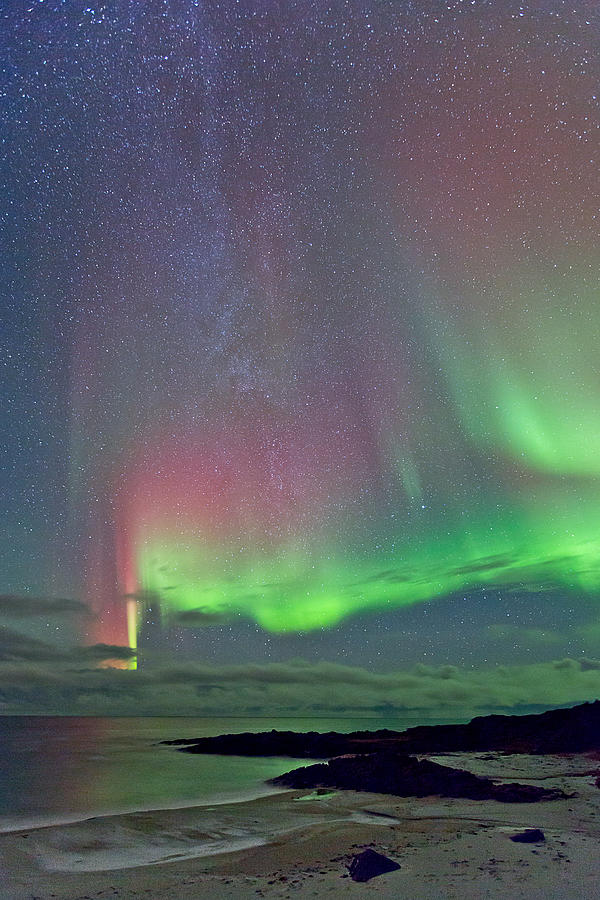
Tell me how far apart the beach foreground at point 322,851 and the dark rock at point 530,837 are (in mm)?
297

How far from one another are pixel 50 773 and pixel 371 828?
50.4 m

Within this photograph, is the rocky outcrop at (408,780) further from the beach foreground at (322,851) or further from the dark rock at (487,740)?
Result: the dark rock at (487,740)

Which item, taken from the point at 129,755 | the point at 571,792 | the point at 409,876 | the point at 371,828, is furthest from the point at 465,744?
the point at 129,755

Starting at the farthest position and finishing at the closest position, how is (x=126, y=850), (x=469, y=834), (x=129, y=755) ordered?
1. (x=129, y=755)
2. (x=126, y=850)
3. (x=469, y=834)

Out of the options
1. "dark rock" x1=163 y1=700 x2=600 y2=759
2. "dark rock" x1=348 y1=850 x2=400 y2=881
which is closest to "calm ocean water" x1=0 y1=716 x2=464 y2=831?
"dark rock" x1=163 y1=700 x2=600 y2=759

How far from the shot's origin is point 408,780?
30.4m

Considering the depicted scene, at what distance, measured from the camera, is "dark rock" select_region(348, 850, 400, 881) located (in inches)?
571

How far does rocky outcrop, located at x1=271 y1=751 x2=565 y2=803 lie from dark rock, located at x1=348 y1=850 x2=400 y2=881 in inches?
451

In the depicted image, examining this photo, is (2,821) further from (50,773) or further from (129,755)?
(129,755)

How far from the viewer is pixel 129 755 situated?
282 ft

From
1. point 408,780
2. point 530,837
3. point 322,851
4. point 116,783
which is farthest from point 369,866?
point 116,783

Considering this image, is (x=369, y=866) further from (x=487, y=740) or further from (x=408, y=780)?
(x=487, y=740)

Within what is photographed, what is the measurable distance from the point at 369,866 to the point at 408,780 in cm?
1725

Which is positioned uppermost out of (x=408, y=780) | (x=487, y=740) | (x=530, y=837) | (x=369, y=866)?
(x=369, y=866)
